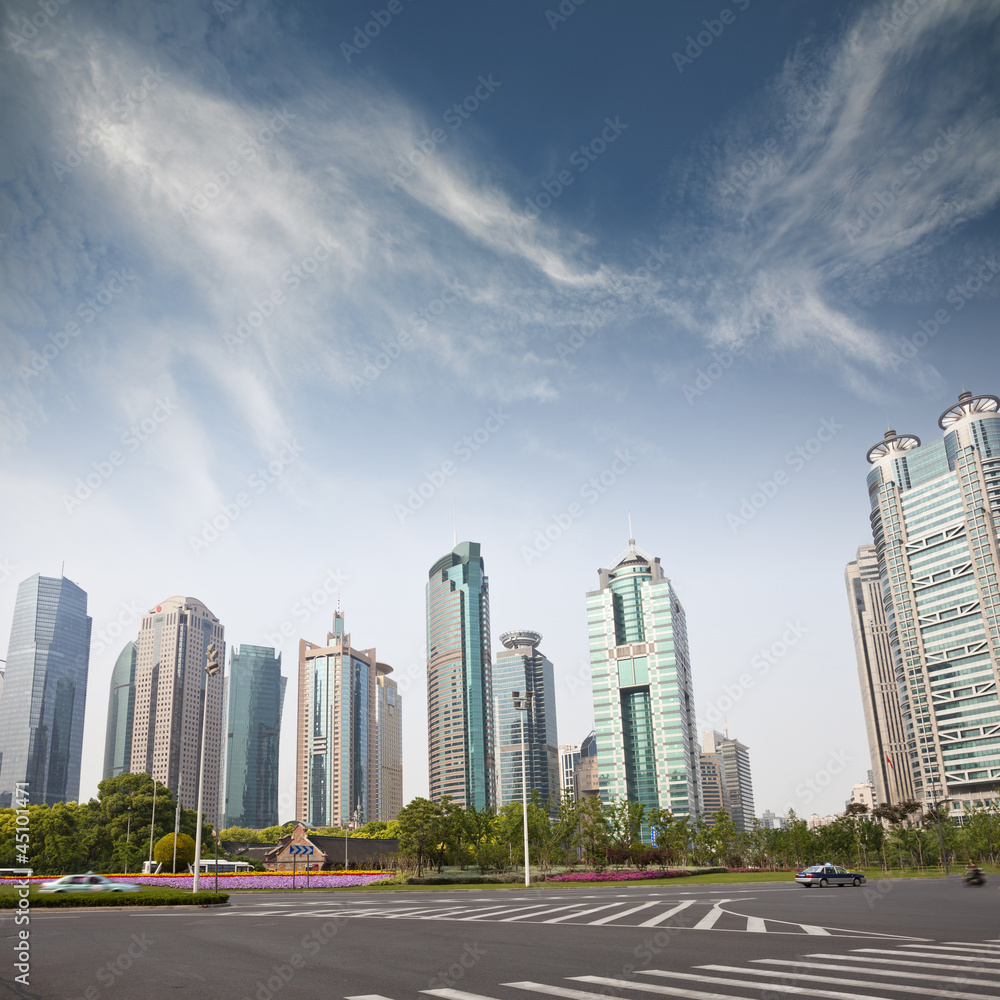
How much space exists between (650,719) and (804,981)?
18901 cm

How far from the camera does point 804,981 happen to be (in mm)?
10609

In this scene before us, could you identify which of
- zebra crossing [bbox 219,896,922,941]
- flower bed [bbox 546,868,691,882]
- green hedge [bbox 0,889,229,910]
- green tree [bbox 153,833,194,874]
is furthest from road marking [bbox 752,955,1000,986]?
green tree [bbox 153,833,194,874]

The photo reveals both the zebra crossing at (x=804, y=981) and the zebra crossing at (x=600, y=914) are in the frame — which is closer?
the zebra crossing at (x=804, y=981)

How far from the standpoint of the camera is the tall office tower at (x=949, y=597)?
15675 cm

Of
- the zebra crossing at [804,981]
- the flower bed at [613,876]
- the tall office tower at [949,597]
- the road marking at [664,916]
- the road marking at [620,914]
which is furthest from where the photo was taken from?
the tall office tower at [949,597]

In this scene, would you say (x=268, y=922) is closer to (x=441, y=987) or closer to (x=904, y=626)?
(x=441, y=987)

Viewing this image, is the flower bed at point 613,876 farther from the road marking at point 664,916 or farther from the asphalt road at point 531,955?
the asphalt road at point 531,955

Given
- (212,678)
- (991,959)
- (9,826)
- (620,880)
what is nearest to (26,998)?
(991,959)

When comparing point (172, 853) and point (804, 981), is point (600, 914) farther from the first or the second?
point (172, 853)

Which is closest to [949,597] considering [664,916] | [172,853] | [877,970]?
[172,853]

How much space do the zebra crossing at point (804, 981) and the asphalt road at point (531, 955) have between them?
0.03 m

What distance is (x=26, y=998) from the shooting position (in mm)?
10242

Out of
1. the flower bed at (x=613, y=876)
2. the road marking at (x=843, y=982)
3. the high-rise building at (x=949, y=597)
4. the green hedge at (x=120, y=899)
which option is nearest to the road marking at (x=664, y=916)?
the road marking at (x=843, y=982)

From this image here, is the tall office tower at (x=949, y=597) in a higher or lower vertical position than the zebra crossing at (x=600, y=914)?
higher
